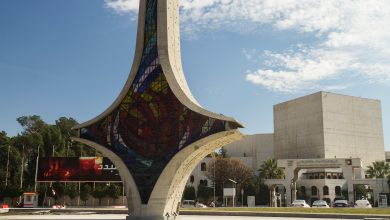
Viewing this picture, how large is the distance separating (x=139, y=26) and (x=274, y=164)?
55070 millimetres

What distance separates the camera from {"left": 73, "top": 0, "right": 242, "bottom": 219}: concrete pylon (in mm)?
31078

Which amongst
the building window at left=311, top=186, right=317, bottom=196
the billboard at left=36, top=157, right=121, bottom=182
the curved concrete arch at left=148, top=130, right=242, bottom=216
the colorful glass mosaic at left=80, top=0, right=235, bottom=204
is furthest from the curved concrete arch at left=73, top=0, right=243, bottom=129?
the building window at left=311, top=186, right=317, bottom=196

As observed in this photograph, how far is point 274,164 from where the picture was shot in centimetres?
8444

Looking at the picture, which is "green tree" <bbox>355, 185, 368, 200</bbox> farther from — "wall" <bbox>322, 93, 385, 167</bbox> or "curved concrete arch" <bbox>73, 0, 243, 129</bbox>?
"curved concrete arch" <bbox>73, 0, 243, 129</bbox>

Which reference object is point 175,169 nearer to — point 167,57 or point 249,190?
point 167,57

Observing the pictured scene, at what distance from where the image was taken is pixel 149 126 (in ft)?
107

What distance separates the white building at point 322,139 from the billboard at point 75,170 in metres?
25.9

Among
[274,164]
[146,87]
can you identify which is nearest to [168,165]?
[146,87]

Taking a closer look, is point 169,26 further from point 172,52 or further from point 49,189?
point 49,189

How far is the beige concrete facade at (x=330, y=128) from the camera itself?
91.9 meters

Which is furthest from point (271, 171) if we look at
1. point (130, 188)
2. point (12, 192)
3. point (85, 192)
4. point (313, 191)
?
point (130, 188)

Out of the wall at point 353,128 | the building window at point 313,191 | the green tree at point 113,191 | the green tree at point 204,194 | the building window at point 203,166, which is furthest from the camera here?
the wall at point 353,128

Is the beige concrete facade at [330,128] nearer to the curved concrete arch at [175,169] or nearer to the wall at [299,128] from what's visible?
the wall at [299,128]

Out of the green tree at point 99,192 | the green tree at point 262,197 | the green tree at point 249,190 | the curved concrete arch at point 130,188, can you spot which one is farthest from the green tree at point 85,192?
the curved concrete arch at point 130,188
